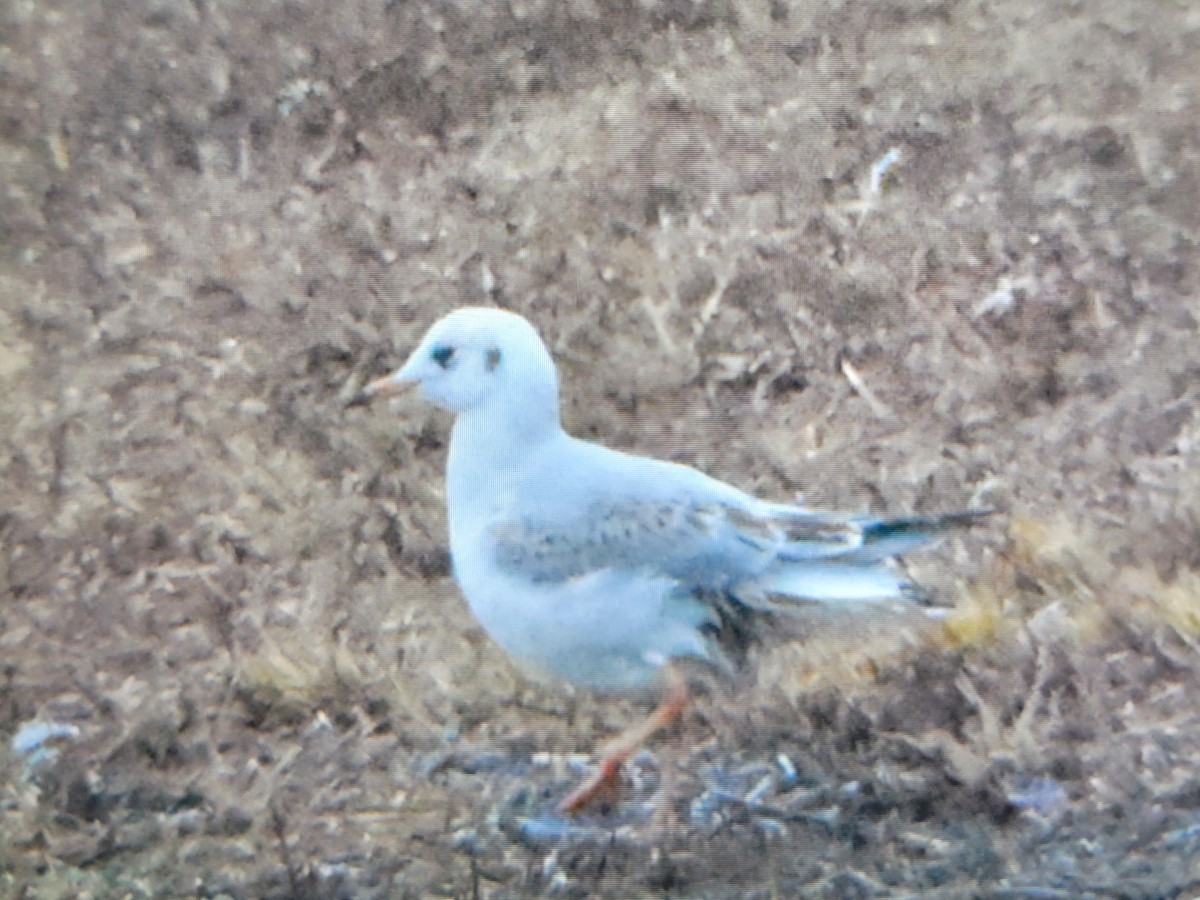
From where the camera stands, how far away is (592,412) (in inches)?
63.8

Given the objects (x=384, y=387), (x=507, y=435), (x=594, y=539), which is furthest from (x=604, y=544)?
(x=384, y=387)

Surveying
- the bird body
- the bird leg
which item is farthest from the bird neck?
the bird leg

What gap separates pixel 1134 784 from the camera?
1.51 meters

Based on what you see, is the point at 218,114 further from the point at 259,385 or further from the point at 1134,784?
the point at 1134,784

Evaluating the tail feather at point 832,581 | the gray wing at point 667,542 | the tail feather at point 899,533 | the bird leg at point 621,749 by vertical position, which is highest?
the gray wing at point 667,542

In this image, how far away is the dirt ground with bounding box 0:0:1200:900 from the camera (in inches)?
59.8

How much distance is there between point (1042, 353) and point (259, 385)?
77 cm

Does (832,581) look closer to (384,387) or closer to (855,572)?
(855,572)

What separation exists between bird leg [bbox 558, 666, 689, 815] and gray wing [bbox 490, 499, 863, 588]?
10 cm

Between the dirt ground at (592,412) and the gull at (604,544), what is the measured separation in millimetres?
39

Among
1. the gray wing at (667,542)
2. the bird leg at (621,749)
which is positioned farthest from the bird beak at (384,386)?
the bird leg at (621,749)

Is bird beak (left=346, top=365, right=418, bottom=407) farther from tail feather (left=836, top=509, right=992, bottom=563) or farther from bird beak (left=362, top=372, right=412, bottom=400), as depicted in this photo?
tail feather (left=836, top=509, right=992, bottom=563)

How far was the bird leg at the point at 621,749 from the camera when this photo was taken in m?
1.52

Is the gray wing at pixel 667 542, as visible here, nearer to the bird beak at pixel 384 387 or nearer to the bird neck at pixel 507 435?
the bird neck at pixel 507 435
